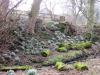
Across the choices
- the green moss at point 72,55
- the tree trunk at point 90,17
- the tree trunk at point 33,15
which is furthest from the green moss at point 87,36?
the tree trunk at point 33,15

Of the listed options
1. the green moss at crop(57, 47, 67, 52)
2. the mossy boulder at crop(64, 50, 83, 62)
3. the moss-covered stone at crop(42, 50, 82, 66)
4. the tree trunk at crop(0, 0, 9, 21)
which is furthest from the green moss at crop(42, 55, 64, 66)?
the tree trunk at crop(0, 0, 9, 21)

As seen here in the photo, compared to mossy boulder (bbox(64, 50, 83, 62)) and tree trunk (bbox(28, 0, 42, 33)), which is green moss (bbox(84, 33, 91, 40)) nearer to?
mossy boulder (bbox(64, 50, 83, 62))

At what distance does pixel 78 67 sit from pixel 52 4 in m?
12.4

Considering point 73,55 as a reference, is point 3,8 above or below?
above

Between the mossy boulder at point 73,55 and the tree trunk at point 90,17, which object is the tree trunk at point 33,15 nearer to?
the mossy boulder at point 73,55

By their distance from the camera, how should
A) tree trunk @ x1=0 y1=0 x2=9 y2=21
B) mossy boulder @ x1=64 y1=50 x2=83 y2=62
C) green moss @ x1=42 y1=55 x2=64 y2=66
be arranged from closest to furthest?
tree trunk @ x1=0 y1=0 x2=9 y2=21 → green moss @ x1=42 y1=55 x2=64 y2=66 → mossy boulder @ x1=64 y1=50 x2=83 y2=62

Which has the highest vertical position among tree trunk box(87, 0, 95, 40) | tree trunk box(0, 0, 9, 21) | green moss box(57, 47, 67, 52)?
tree trunk box(0, 0, 9, 21)

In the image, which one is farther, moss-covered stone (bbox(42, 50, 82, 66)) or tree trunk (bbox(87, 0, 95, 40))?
tree trunk (bbox(87, 0, 95, 40))

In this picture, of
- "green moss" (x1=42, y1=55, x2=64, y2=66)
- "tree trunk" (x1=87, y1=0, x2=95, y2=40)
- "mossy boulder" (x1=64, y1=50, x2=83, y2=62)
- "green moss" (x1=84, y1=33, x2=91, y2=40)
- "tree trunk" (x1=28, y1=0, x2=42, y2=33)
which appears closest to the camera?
"green moss" (x1=42, y1=55, x2=64, y2=66)

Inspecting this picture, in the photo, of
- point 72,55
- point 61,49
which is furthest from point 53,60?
point 61,49

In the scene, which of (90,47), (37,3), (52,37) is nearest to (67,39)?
(52,37)

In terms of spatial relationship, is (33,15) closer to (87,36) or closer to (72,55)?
(72,55)

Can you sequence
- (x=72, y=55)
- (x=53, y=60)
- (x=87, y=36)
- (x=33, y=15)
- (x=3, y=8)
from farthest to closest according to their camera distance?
(x=87, y=36), (x=33, y=15), (x=72, y=55), (x=53, y=60), (x=3, y=8)

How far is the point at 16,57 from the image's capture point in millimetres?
9000
